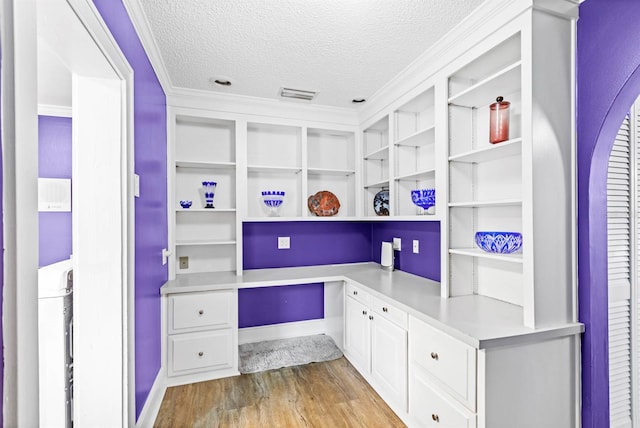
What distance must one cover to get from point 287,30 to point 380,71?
2.80 feet

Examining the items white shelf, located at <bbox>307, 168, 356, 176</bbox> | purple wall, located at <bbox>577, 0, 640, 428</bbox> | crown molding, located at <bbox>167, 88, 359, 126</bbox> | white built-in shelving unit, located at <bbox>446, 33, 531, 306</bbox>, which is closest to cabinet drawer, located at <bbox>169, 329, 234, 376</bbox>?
white shelf, located at <bbox>307, 168, 356, 176</bbox>

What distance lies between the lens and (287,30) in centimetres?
188

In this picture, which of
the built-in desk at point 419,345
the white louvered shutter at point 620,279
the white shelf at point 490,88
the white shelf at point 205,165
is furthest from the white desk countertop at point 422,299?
the white shelf at point 490,88

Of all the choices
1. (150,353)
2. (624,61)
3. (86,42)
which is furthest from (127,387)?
(624,61)

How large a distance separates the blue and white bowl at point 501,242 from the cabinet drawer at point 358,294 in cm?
97

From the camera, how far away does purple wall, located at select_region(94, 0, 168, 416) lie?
1690 millimetres

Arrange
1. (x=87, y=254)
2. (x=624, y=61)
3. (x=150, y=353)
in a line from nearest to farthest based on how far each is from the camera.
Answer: (x=624, y=61), (x=87, y=254), (x=150, y=353)

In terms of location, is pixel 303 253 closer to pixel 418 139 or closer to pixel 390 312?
pixel 390 312

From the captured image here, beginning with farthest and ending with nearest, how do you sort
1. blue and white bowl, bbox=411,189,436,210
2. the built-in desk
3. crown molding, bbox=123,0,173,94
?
blue and white bowl, bbox=411,189,436,210 → crown molding, bbox=123,0,173,94 → the built-in desk

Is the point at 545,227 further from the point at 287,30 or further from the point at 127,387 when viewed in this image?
the point at 127,387

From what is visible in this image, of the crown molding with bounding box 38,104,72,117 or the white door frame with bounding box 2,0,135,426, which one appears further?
the crown molding with bounding box 38,104,72,117

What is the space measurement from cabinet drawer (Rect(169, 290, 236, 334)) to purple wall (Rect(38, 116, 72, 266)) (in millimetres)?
1094

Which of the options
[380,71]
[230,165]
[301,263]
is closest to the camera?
[380,71]

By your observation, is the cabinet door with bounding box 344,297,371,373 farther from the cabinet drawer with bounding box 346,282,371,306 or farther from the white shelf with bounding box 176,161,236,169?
the white shelf with bounding box 176,161,236,169
